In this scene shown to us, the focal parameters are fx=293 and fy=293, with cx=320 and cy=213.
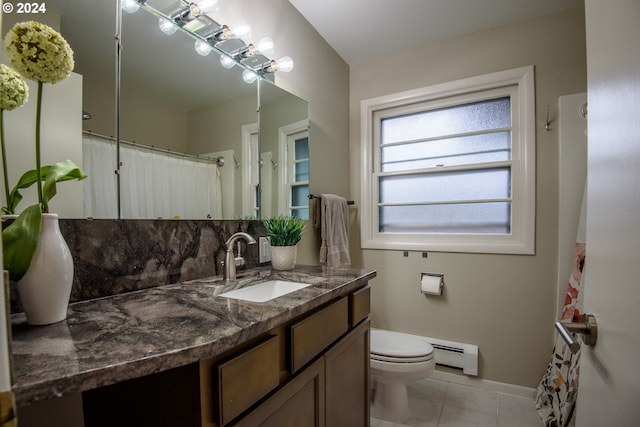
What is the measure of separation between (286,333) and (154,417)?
1.18 ft

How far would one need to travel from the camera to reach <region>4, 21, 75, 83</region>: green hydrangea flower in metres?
0.63

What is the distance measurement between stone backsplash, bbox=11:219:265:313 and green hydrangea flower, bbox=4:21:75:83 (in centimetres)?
40

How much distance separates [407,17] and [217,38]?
1318 millimetres

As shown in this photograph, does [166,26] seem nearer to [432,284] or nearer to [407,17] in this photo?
[407,17]

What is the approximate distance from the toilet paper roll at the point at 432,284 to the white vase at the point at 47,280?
2.03 meters

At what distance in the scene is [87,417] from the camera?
0.80 meters

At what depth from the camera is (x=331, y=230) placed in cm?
199

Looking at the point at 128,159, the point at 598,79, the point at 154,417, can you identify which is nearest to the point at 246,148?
the point at 128,159

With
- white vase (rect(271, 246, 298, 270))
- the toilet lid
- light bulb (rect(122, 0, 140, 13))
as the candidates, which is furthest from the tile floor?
light bulb (rect(122, 0, 140, 13))

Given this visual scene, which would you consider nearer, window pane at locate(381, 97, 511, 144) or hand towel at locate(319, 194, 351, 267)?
hand towel at locate(319, 194, 351, 267)

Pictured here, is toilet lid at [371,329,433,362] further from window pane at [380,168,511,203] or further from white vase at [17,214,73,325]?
white vase at [17,214,73,325]

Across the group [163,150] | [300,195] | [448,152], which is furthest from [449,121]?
[163,150]

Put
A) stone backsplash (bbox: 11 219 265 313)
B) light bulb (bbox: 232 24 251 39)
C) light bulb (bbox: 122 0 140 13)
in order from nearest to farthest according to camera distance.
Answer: stone backsplash (bbox: 11 219 265 313) → light bulb (bbox: 122 0 140 13) → light bulb (bbox: 232 24 251 39)

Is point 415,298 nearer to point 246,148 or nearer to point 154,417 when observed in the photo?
point 246,148
